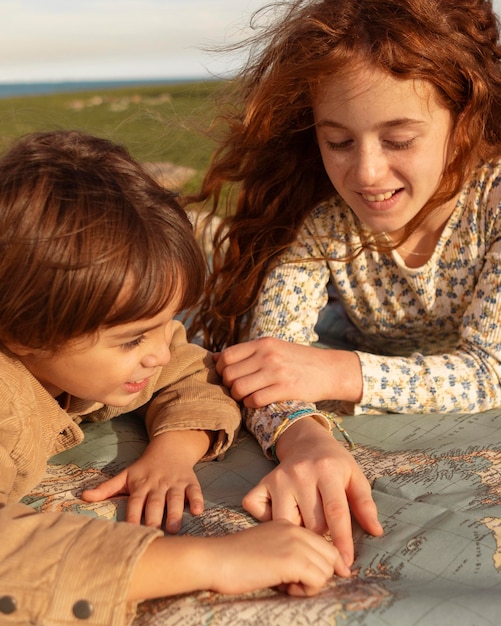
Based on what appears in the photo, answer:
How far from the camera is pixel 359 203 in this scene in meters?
2.40

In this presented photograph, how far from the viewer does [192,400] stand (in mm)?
2166

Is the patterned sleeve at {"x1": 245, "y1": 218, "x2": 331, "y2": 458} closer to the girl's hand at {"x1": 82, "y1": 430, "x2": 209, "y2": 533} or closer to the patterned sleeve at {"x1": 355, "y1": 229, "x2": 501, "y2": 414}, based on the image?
the patterned sleeve at {"x1": 355, "y1": 229, "x2": 501, "y2": 414}

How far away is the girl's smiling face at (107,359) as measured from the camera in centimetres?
180

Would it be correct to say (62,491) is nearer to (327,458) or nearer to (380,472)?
(327,458)

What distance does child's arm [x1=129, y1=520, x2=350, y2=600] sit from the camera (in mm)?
1397

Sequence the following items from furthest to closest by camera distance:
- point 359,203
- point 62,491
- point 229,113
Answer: point 229,113 → point 359,203 → point 62,491

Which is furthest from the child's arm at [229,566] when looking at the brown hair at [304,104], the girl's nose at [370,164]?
the brown hair at [304,104]

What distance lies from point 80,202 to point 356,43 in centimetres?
100

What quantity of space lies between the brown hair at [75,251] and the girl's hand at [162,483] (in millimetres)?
360

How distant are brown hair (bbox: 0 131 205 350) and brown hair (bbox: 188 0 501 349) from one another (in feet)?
2.60

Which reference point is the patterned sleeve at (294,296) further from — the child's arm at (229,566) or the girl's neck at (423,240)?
the child's arm at (229,566)

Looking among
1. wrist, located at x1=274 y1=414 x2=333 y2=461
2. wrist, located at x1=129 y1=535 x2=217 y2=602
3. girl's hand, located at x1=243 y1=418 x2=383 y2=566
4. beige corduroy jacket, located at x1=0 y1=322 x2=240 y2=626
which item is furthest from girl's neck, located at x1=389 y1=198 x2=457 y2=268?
wrist, located at x1=129 y1=535 x2=217 y2=602

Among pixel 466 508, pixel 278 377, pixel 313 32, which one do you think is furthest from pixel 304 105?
pixel 466 508

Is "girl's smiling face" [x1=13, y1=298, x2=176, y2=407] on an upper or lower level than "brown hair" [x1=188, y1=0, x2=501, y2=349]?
lower
